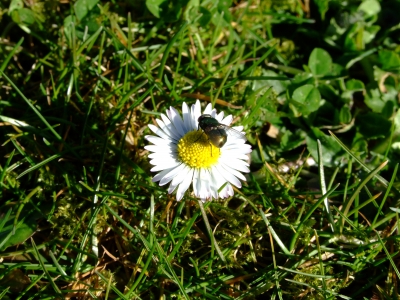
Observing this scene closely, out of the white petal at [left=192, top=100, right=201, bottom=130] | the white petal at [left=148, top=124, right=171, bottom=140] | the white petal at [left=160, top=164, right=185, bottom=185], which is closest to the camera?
the white petal at [left=160, top=164, right=185, bottom=185]

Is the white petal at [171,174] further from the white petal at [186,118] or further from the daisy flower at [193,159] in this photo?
the white petal at [186,118]

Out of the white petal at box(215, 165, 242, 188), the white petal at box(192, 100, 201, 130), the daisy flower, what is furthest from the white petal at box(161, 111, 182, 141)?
the white petal at box(215, 165, 242, 188)

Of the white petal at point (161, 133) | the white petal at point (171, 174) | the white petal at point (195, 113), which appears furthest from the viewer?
the white petal at point (195, 113)

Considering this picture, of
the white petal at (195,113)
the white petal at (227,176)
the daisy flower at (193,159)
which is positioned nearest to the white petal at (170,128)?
the daisy flower at (193,159)

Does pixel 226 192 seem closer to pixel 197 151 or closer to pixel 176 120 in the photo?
pixel 197 151

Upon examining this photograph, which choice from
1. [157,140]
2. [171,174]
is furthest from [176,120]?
[171,174]

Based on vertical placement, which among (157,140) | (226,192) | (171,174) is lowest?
(226,192)

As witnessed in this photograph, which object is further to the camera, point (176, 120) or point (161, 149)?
point (176, 120)

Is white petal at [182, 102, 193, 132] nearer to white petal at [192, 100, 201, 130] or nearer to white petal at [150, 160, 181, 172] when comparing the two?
white petal at [192, 100, 201, 130]
